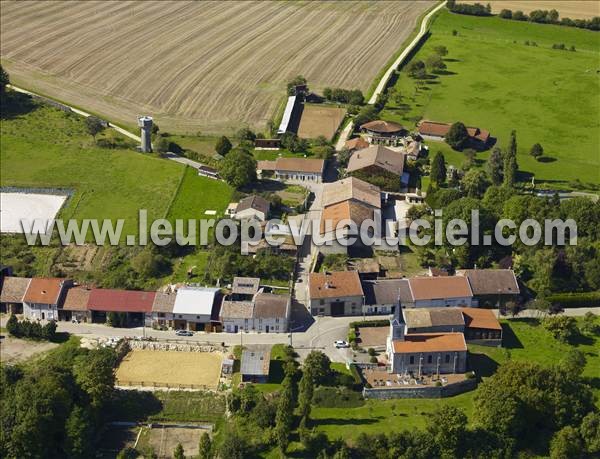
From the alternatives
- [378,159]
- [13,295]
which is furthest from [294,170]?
[13,295]

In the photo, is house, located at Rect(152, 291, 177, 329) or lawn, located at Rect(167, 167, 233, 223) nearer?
house, located at Rect(152, 291, 177, 329)

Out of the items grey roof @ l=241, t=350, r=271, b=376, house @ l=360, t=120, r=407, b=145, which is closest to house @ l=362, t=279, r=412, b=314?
grey roof @ l=241, t=350, r=271, b=376

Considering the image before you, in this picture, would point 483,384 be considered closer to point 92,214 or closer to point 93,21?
point 92,214

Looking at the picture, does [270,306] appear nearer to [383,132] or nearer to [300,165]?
[300,165]

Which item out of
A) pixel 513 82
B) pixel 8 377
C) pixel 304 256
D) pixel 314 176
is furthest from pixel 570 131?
pixel 8 377

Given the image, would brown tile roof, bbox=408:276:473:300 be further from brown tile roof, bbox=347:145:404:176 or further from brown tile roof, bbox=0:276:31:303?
brown tile roof, bbox=0:276:31:303

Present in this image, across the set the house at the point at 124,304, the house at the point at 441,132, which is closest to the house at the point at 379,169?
the house at the point at 441,132
